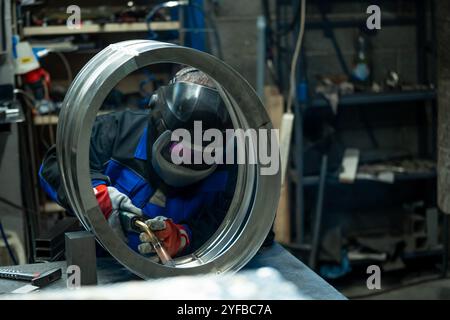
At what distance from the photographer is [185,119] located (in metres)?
1.56

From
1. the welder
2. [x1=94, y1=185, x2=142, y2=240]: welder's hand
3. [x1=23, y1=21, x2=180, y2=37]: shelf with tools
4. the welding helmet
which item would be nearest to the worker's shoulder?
the welder

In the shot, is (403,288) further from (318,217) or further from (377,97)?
(377,97)

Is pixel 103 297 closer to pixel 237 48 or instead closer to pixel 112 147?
pixel 112 147

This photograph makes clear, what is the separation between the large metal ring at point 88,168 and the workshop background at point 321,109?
5.39 ft

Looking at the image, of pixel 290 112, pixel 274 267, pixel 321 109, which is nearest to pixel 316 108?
pixel 321 109

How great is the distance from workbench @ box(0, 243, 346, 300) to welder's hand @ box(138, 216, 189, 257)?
0.07m

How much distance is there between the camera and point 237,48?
349 centimetres

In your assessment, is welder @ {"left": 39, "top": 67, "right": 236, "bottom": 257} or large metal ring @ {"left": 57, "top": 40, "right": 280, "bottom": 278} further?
welder @ {"left": 39, "top": 67, "right": 236, "bottom": 257}

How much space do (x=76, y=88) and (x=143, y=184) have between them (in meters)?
0.50

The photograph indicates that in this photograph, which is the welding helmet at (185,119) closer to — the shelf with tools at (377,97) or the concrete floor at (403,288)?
the shelf with tools at (377,97)

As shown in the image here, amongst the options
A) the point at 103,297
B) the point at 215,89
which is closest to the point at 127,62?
the point at 215,89

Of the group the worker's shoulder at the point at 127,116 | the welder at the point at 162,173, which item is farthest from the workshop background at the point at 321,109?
the welder at the point at 162,173

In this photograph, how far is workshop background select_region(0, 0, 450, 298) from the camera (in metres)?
3.19

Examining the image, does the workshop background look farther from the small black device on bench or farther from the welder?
the small black device on bench
